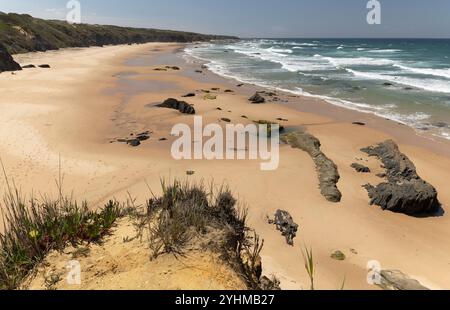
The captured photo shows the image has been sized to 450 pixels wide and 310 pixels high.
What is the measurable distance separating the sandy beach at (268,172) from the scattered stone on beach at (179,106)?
499mm

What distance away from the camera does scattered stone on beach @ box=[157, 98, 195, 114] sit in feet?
59.7

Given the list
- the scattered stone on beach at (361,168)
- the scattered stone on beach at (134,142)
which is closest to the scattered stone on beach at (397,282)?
the scattered stone on beach at (361,168)

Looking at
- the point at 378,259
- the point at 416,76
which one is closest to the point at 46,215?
the point at 378,259

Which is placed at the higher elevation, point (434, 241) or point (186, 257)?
point (186, 257)

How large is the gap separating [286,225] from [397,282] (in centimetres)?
244

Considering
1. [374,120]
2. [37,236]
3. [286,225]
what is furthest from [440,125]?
[37,236]

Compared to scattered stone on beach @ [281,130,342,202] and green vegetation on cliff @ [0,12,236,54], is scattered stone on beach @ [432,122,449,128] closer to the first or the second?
scattered stone on beach @ [281,130,342,202]

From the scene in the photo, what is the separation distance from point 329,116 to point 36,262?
17.4 m

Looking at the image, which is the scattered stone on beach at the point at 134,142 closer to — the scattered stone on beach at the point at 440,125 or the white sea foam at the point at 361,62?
the scattered stone on beach at the point at 440,125

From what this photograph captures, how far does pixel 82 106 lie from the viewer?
19.2m

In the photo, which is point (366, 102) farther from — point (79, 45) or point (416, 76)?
point (79, 45)

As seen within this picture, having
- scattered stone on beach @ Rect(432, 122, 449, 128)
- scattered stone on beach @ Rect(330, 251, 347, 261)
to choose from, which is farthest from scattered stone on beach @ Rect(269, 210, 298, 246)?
scattered stone on beach @ Rect(432, 122, 449, 128)

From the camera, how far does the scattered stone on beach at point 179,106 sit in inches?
717

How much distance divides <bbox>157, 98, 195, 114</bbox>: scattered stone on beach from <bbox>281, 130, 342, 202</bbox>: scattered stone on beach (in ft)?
19.8
